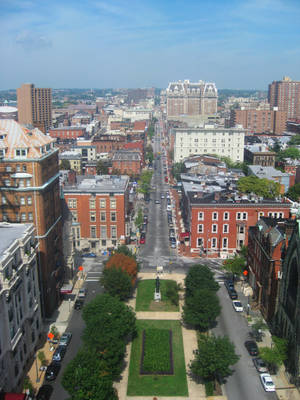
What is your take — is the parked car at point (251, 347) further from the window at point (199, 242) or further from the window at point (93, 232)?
the window at point (93, 232)

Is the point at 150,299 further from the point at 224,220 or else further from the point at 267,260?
the point at 224,220

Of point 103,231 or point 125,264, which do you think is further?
point 103,231

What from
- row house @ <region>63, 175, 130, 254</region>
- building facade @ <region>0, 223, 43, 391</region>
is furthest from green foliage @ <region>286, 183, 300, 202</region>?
building facade @ <region>0, 223, 43, 391</region>

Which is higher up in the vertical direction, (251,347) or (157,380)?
(251,347)

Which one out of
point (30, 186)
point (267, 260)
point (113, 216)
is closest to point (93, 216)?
point (113, 216)

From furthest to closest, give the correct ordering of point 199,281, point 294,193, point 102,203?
point 294,193 → point 102,203 → point 199,281

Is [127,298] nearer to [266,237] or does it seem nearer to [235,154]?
[266,237]

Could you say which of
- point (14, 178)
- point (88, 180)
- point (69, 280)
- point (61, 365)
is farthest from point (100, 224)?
point (61, 365)

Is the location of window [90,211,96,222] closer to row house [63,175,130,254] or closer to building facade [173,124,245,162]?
row house [63,175,130,254]

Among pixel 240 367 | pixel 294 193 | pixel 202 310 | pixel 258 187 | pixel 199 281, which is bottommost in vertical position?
pixel 240 367
